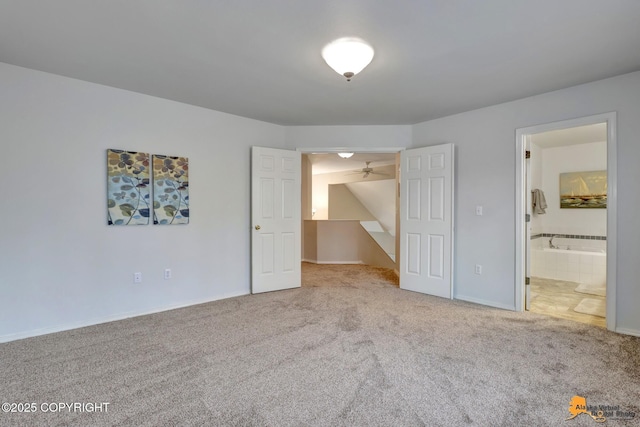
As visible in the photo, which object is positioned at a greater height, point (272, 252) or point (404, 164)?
point (404, 164)

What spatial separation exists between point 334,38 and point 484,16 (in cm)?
97

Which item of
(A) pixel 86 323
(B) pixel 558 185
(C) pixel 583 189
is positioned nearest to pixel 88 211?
(A) pixel 86 323

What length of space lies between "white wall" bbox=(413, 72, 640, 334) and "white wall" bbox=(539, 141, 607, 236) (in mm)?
3010

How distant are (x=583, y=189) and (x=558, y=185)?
0.36 metres

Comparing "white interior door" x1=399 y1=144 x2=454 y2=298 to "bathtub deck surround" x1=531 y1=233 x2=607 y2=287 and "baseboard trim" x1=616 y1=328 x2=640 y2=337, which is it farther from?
"bathtub deck surround" x1=531 y1=233 x2=607 y2=287

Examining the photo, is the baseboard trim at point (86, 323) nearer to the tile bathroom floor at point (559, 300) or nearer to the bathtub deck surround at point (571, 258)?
the tile bathroom floor at point (559, 300)

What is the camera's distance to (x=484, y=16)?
1.94 meters

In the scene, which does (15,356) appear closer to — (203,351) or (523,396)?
(203,351)

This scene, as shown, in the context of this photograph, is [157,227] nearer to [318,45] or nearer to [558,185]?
[318,45]

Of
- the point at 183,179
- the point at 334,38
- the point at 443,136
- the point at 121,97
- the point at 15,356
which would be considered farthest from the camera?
the point at 443,136

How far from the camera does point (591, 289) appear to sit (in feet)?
14.5

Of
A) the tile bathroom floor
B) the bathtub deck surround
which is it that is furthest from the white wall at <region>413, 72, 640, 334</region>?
the bathtub deck surround

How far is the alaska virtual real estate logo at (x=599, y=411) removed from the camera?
5.57 ft

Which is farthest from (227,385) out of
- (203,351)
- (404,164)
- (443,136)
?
(443,136)
